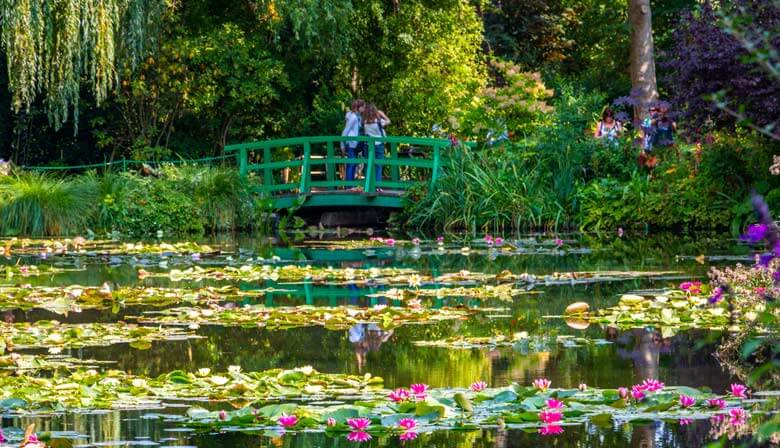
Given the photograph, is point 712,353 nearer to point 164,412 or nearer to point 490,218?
point 164,412

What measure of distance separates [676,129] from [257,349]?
526 inches

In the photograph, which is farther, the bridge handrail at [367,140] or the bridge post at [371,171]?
the bridge post at [371,171]

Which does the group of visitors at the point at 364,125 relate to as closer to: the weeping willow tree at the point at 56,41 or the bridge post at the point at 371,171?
the bridge post at the point at 371,171

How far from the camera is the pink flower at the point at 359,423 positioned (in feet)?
15.8

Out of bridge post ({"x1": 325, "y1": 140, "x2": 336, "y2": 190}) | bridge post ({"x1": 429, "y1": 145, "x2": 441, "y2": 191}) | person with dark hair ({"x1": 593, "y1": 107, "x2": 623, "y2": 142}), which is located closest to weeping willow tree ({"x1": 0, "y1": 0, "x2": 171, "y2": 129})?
bridge post ({"x1": 325, "y1": 140, "x2": 336, "y2": 190})

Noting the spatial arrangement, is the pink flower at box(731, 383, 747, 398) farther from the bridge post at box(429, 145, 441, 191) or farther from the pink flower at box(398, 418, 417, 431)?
the bridge post at box(429, 145, 441, 191)

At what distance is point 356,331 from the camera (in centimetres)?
802

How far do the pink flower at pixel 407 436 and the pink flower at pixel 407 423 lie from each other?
0.7 inches

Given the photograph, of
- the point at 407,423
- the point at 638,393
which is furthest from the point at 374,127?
the point at 407,423

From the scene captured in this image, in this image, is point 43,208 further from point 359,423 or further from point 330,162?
point 359,423

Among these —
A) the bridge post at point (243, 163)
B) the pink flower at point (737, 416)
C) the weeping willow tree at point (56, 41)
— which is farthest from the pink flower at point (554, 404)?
the bridge post at point (243, 163)

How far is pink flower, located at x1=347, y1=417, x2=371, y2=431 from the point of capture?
15.8 ft

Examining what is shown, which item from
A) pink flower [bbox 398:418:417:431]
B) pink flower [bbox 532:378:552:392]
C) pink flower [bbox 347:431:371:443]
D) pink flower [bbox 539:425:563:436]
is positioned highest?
pink flower [bbox 532:378:552:392]

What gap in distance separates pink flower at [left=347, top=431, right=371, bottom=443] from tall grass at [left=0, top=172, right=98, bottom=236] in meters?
14.1
